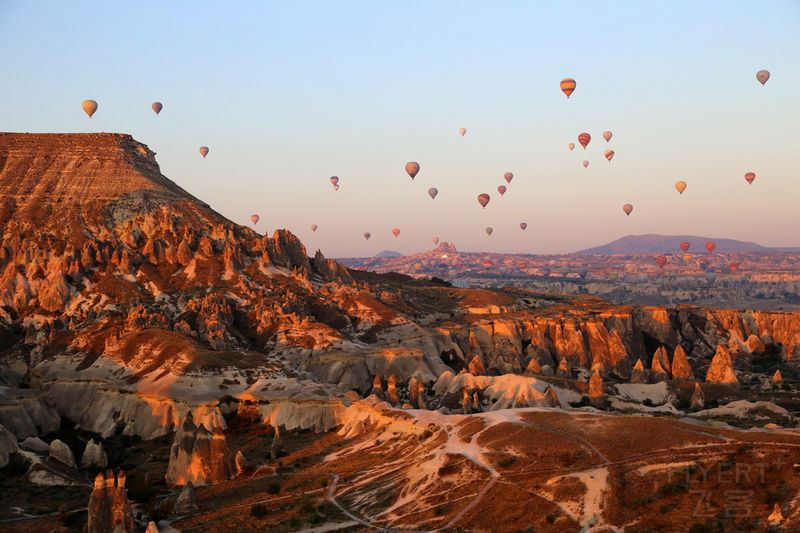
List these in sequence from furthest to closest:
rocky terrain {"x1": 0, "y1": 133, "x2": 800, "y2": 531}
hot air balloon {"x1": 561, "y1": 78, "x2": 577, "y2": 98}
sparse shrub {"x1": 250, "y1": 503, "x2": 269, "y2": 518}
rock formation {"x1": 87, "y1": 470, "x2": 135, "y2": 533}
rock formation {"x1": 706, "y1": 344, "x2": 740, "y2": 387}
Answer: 1. hot air balloon {"x1": 561, "y1": 78, "x2": 577, "y2": 98}
2. rock formation {"x1": 706, "y1": 344, "x2": 740, "y2": 387}
3. sparse shrub {"x1": 250, "y1": 503, "x2": 269, "y2": 518}
4. rock formation {"x1": 87, "y1": 470, "x2": 135, "y2": 533}
5. rocky terrain {"x1": 0, "y1": 133, "x2": 800, "y2": 531}

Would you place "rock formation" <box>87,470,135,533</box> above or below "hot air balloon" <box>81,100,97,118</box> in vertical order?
below

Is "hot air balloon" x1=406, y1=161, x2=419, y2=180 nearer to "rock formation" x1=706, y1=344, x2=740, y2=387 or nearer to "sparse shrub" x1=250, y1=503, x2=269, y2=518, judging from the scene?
"rock formation" x1=706, y1=344, x2=740, y2=387

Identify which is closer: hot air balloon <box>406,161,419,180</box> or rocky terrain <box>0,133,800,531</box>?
rocky terrain <box>0,133,800,531</box>

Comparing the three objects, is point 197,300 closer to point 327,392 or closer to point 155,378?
point 155,378

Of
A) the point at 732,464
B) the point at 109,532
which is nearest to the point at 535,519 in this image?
the point at 732,464

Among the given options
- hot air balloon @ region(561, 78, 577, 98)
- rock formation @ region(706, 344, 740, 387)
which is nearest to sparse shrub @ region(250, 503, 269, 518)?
rock formation @ region(706, 344, 740, 387)

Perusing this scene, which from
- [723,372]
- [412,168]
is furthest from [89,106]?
[723,372]
